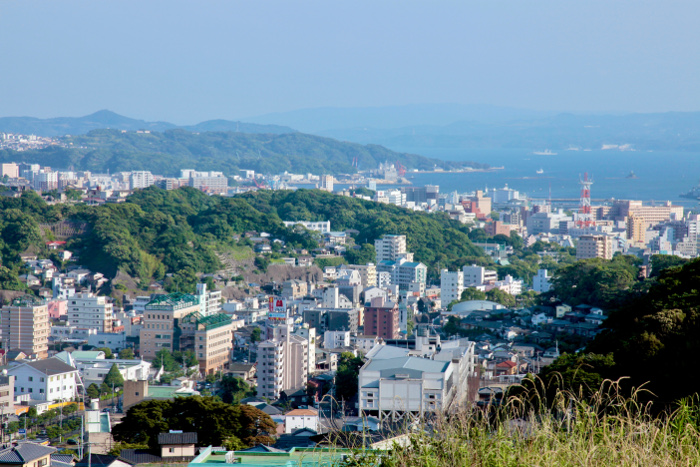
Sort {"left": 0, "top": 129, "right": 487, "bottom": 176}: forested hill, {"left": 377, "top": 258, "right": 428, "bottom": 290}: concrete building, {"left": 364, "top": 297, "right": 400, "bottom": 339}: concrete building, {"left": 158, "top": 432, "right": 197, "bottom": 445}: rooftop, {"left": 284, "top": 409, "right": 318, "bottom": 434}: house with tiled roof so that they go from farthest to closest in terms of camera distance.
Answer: {"left": 0, "top": 129, "right": 487, "bottom": 176}: forested hill → {"left": 377, "top": 258, "right": 428, "bottom": 290}: concrete building → {"left": 364, "top": 297, "right": 400, "bottom": 339}: concrete building → {"left": 284, "top": 409, "right": 318, "bottom": 434}: house with tiled roof → {"left": 158, "top": 432, "right": 197, "bottom": 445}: rooftop

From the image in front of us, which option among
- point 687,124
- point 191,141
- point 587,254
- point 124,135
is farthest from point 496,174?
point 587,254

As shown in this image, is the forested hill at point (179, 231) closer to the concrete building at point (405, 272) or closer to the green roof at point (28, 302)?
the concrete building at point (405, 272)

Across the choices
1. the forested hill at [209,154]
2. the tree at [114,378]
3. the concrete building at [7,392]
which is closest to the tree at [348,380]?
the tree at [114,378]

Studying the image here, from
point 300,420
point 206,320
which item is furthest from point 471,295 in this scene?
point 300,420

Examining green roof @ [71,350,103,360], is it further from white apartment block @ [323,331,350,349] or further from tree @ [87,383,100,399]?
white apartment block @ [323,331,350,349]

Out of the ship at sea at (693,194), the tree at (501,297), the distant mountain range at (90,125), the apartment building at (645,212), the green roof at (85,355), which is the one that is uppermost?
the distant mountain range at (90,125)

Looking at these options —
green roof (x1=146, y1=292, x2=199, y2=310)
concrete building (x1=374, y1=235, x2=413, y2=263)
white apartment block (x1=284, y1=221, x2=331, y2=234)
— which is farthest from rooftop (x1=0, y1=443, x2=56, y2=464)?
white apartment block (x1=284, y1=221, x2=331, y2=234)
